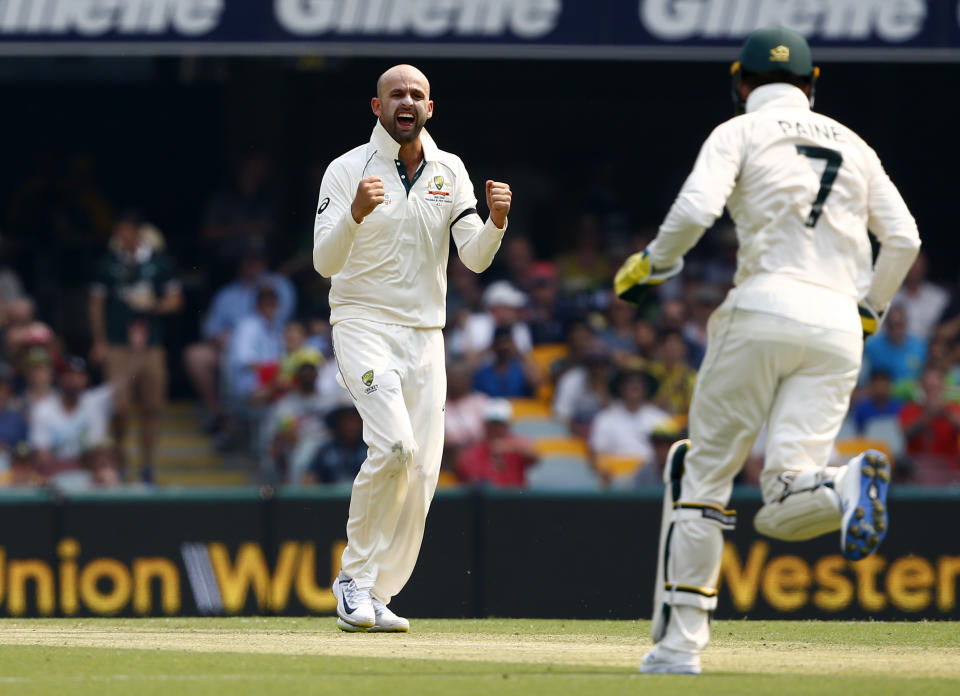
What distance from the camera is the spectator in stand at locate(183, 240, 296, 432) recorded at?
46.8ft

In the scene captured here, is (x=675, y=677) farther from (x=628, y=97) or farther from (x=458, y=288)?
(x=628, y=97)

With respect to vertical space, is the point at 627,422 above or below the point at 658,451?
above

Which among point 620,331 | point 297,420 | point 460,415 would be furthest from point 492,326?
point 297,420

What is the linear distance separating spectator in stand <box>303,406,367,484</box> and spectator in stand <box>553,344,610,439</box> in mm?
1770

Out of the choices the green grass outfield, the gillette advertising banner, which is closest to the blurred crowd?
the gillette advertising banner

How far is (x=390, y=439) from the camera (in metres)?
7.37

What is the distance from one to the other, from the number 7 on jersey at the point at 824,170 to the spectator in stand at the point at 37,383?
8.40 m

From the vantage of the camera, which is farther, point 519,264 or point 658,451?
point 519,264

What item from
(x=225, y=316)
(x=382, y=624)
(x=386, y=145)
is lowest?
(x=382, y=624)

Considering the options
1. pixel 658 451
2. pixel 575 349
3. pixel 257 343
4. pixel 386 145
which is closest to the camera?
pixel 386 145

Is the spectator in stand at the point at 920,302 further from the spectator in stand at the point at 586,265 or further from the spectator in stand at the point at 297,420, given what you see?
the spectator in stand at the point at 297,420

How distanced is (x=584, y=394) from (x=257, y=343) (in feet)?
8.27

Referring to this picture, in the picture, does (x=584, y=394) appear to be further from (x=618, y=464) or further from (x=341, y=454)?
(x=341, y=454)

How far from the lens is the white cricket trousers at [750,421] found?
5.88 meters
